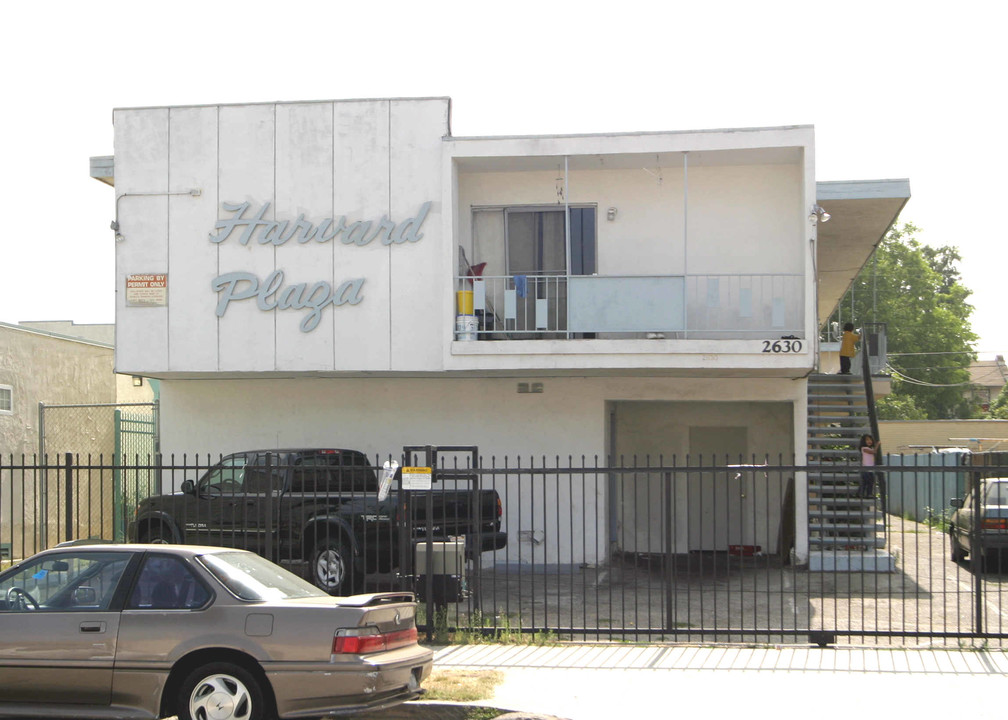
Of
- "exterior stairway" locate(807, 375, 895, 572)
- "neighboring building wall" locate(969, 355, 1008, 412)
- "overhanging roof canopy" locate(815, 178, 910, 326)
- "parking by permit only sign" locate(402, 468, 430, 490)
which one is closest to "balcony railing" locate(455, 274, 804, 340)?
"overhanging roof canopy" locate(815, 178, 910, 326)

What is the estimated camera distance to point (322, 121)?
16250 mm

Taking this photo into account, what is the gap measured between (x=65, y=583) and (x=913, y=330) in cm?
5296

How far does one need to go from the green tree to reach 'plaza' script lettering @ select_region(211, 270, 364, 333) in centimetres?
4002

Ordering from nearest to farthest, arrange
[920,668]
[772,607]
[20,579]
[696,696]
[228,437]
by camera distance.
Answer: [20,579], [696,696], [920,668], [772,607], [228,437]

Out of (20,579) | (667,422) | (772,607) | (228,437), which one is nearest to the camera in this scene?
(20,579)

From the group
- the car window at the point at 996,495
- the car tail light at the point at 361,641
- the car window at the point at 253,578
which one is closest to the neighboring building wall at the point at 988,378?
the car window at the point at 996,495

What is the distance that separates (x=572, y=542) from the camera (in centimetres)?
1292

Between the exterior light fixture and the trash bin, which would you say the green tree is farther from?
the trash bin

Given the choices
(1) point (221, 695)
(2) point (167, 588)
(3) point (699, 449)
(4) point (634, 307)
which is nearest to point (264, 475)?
(4) point (634, 307)

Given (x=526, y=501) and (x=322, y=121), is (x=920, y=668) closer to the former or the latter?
(x=526, y=501)

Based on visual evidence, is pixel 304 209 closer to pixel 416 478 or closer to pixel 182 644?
pixel 416 478

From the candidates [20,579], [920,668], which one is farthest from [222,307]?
[920,668]

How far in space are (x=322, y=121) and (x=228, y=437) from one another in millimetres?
5451

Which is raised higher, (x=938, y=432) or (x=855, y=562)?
(x=938, y=432)
